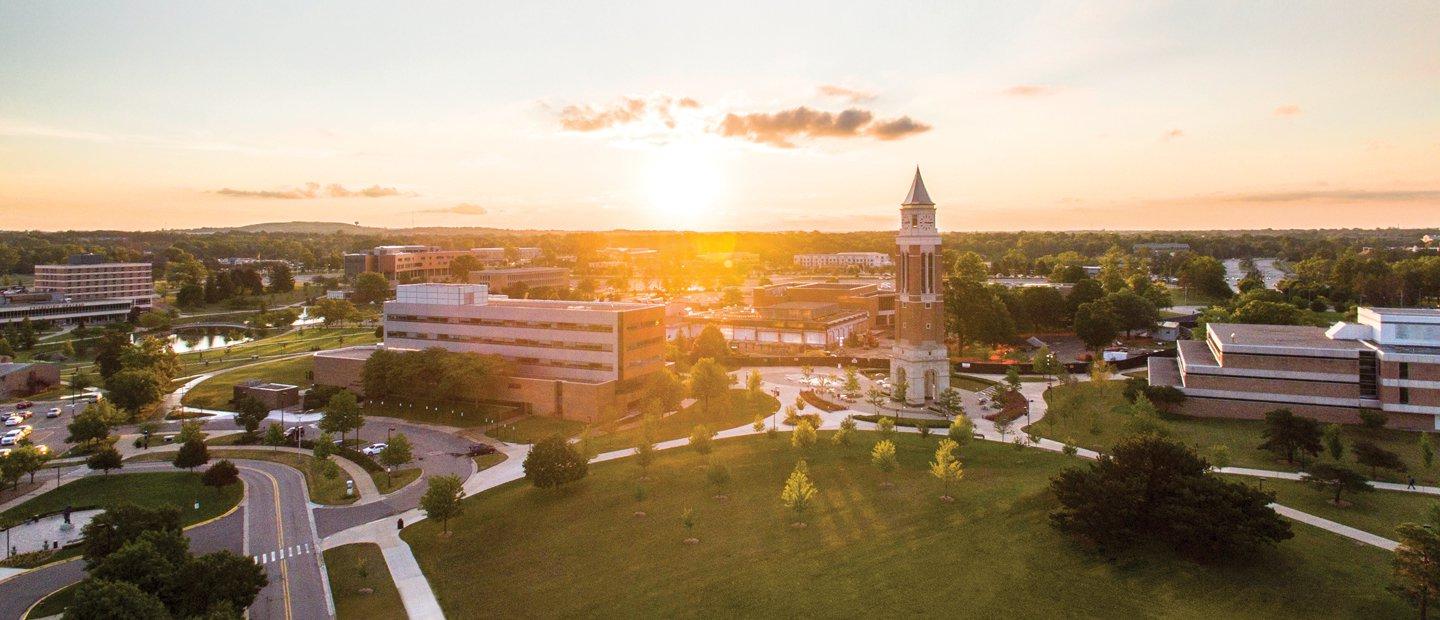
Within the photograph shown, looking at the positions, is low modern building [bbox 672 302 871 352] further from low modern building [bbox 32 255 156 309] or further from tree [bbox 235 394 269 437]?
low modern building [bbox 32 255 156 309]

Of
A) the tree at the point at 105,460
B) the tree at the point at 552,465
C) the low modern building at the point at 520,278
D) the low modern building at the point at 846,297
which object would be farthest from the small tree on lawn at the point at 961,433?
the low modern building at the point at 520,278

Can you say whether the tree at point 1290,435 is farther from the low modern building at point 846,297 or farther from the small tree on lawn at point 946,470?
the low modern building at point 846,297

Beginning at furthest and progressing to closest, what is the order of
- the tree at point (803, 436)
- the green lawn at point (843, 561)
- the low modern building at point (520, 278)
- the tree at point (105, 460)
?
1. the low modern building at point (520, 278)
2. the tree at point (803, 436)
3. the tree at point (105, 460)
4. the green lawn at point (843, 561)

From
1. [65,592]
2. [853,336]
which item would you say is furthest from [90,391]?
[853,336]

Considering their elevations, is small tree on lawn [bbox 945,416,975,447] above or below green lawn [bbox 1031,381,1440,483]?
above

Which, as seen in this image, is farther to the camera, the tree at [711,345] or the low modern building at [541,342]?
the tree at [711,345]

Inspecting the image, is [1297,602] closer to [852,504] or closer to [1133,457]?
[1133,457]

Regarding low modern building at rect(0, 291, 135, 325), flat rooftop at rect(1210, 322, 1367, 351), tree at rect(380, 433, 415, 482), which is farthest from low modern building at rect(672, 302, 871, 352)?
low modern building at rect(0, 291, 135, 325)
